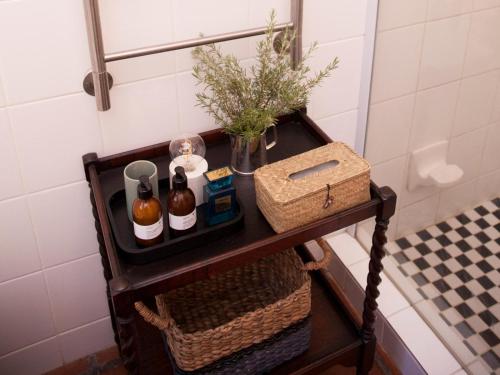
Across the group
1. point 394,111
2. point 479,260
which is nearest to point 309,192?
point 394,111

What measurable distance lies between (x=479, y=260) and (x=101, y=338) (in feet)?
4.17

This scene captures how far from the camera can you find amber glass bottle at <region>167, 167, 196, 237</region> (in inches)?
44.4

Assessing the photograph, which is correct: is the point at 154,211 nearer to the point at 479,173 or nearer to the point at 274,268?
the point at 274,268

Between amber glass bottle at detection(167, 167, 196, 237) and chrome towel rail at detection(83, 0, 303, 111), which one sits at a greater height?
chrome towel rail at detection(83, 0, 303, 111)

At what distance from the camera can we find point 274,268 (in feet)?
5.02

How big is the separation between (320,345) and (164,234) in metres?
0.54

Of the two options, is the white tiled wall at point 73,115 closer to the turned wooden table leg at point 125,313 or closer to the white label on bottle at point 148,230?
the white label on bottle at point 148,230

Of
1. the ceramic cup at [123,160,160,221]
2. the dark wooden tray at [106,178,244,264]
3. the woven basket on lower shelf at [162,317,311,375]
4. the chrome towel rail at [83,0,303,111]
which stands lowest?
the woven basket on lower shelf at [162,317,311,375]

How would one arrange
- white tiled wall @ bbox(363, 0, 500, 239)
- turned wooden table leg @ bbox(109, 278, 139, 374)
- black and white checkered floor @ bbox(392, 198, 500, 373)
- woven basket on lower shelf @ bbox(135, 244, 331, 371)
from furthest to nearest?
black and white checkered floor @ bbox(392, 198, 500, 373) < white tiled wall @ bbox(363, 0, 500, 239) < woven basket on lower shelf @ bbox(135, 244, 331, 371) < turned wooden table leg @ bbox(109, 278, 139, 374)

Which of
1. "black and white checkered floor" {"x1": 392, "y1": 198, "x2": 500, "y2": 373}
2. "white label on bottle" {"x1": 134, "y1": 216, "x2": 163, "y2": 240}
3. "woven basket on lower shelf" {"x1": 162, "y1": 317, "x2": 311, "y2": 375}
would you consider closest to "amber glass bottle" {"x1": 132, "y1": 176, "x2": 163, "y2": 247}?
"white label on bottle" {"x1": 134, "y1": 216, "x2": 163, "y2": 240}

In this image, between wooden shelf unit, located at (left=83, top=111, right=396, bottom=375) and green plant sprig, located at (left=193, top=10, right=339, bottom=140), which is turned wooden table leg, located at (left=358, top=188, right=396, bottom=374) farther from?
green plant sprig, located at (left=193, top=10, right=339, bottom=140)

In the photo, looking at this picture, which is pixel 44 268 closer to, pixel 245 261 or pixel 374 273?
pixel 245 261

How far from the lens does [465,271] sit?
78.2 inches

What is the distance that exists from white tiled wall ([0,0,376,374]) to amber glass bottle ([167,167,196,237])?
1.02 ft
